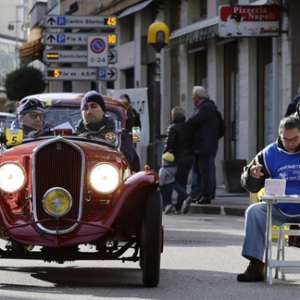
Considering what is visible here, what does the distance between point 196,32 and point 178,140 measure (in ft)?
28.0

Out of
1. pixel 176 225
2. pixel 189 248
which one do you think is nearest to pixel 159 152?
pixel 176 225

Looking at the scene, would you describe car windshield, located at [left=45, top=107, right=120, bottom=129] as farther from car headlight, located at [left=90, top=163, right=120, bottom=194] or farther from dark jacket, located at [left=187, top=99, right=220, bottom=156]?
dark jacket, located at [left=187, top=99, right=220, bottom=156]

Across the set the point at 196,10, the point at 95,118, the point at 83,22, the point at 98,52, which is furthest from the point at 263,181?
the point at 196,10

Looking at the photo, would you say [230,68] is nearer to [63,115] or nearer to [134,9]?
[134,9]

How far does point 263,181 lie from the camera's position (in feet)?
32.6

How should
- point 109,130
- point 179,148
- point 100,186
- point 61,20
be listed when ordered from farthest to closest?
point 61,20
point 179,148
point 109,130
point 100,186

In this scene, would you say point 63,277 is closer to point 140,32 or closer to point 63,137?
point 63,137

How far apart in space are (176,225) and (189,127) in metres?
3.75

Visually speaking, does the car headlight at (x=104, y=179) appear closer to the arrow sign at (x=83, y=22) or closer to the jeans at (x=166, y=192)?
the jeans at (x=166, y=192)

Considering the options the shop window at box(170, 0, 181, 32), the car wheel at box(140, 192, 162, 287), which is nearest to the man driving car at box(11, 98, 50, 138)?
the car wheel at box(140, 192, 162, 287)

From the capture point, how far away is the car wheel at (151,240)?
921cm

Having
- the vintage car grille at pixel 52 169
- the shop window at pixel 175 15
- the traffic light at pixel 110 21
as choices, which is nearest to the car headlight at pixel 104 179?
the vintage car grille at pixel 52 169

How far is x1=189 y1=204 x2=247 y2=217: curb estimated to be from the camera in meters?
19.7

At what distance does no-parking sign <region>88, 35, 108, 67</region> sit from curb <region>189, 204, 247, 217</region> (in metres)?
6.25
